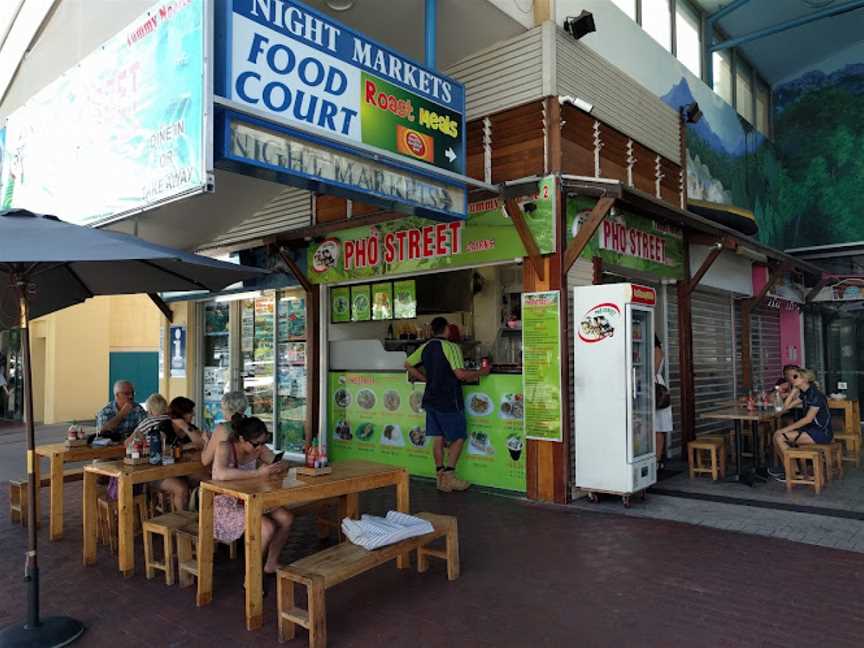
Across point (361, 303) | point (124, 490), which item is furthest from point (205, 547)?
point (361, 303)

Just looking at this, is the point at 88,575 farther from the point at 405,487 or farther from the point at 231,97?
the point at 231,97

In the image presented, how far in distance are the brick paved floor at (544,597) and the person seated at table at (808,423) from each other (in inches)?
91.0

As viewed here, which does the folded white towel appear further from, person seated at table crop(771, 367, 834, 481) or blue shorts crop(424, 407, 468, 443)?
person seated at table crop(771, 367, 834, 481)

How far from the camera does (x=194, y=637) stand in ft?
11.8

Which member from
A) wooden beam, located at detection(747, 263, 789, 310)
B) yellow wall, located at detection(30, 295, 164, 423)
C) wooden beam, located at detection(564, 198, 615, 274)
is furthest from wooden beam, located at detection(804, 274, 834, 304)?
yellow wall, located at detection(30, 295, 164, 423)

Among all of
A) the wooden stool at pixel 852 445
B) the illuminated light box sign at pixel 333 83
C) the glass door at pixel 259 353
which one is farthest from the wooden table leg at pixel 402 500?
the wooden stool at pixel 852 445

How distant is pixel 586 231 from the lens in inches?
250

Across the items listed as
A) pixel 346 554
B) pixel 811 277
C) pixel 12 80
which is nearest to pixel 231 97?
pixel 346 554

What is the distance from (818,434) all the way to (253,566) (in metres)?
6.18

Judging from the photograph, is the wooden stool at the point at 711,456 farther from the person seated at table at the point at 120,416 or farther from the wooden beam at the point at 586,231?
the person seated at table at the point at 120,416

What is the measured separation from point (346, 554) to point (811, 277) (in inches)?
533

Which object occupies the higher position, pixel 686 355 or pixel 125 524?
pixel 686 355

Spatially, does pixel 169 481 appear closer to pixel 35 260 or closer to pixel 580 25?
pixel 35 260

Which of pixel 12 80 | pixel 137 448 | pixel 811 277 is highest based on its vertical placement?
pixel 12 80
